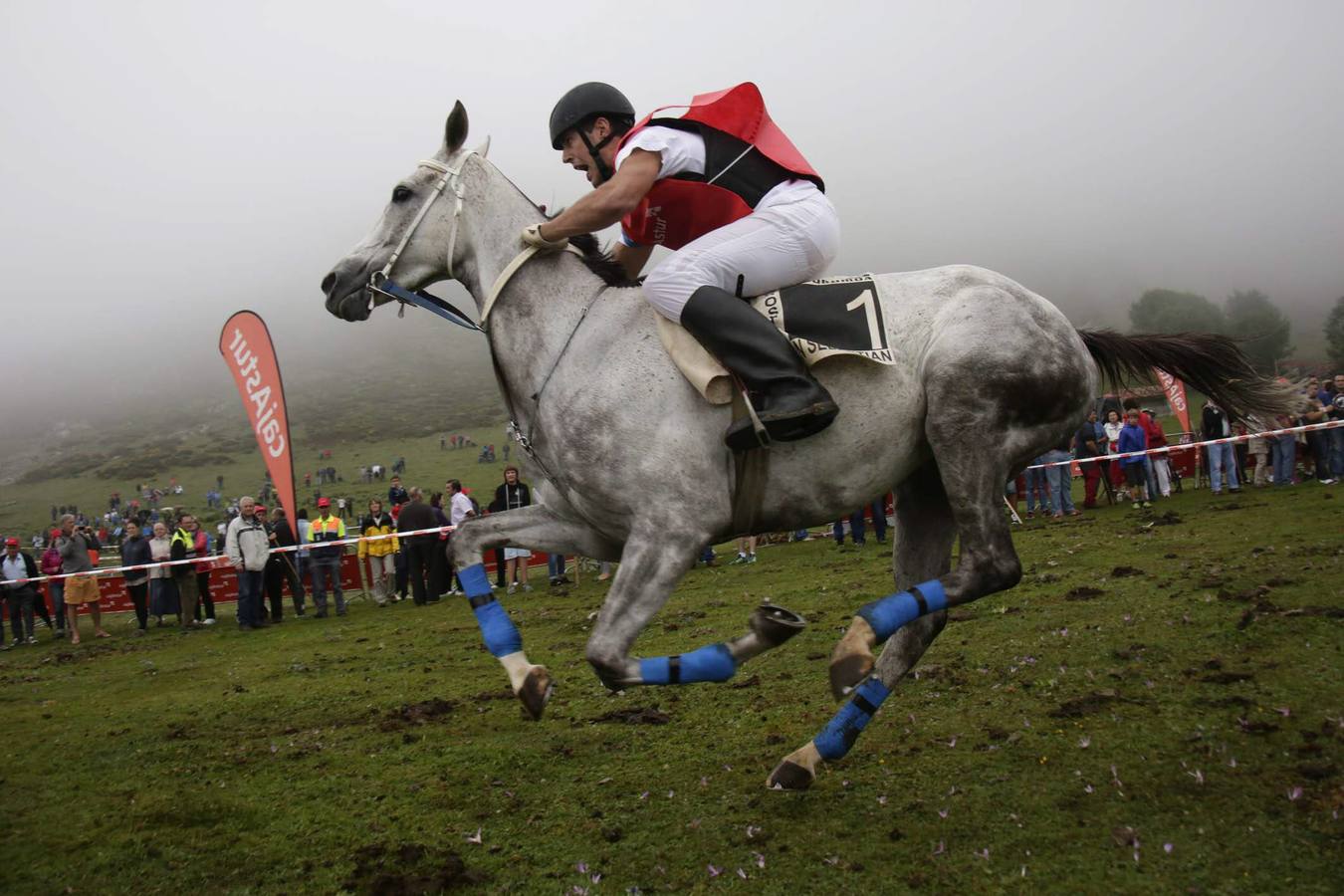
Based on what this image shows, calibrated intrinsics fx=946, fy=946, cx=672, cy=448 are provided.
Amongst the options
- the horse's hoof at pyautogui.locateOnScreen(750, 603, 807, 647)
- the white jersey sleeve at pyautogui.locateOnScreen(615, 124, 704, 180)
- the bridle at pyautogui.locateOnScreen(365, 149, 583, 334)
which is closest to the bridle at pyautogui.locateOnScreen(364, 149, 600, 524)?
the bridle at pyautogui.locateOnScreen(365, 149, 583, 334)

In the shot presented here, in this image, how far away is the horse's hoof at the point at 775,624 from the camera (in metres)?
4.29

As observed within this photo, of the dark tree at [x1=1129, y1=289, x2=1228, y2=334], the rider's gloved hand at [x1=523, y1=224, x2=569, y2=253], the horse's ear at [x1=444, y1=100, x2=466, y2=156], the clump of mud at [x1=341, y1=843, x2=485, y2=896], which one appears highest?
the dark tree at [x1=1129, y1=289, x2=1228, y2=334]

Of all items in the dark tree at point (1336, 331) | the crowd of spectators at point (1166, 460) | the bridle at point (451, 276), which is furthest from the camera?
the dark tree at point (1336, 331)

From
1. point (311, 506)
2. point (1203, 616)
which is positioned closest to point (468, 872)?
point (1203, 616)

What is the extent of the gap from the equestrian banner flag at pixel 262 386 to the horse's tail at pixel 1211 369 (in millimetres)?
14232

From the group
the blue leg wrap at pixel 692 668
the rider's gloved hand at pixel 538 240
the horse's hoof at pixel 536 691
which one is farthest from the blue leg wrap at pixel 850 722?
the rider's gloved hand at pixel 538 240

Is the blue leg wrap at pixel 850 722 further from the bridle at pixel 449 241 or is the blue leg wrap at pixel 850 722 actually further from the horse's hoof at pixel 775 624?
the bridle at pixel 449 241

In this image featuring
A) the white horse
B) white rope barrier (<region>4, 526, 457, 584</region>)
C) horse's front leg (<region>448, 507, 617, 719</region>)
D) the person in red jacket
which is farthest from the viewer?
the person in red jacket

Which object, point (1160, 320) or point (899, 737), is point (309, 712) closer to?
point (899, 737)

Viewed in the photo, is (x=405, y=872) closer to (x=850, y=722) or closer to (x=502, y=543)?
(x=502, y=543)

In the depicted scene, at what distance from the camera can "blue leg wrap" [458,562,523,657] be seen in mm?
4527

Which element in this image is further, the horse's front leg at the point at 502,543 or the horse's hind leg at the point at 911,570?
the horse's hind leg at the point at 911,570

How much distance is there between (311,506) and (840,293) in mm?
75457

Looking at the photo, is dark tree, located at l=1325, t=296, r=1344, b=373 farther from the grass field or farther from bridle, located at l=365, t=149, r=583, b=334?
bridle, located at l=365, t=149, r=583, b=334
